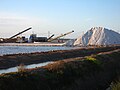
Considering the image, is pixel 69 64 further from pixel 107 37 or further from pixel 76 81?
pixel 107 37

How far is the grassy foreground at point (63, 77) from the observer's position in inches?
615

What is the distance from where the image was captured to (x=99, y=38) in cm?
15062

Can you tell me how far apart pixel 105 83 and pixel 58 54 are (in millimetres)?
30027

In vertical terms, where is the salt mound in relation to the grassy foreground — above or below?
above

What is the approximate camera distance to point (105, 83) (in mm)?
23672

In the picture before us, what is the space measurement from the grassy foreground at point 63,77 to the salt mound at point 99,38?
120 m

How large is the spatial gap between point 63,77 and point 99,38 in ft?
436

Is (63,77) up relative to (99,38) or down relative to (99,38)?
down

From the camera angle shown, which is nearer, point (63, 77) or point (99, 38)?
point (63, 77)

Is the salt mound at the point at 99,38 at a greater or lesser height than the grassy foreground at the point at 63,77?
greater

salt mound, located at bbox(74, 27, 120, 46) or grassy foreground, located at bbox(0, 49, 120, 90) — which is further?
salt mound, located at bbox(74, 27, 120, 46)

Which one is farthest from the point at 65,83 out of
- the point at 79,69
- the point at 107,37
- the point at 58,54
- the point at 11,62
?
the point at 107,37

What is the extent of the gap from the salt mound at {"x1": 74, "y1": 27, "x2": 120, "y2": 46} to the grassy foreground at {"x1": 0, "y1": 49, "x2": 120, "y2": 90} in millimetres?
119781

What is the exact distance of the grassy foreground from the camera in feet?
51.3
